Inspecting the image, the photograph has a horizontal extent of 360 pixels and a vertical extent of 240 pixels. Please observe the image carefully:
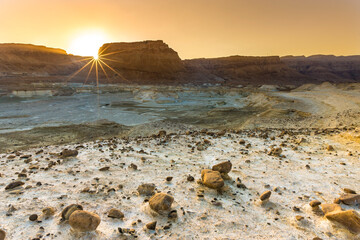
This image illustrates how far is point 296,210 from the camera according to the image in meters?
2.72

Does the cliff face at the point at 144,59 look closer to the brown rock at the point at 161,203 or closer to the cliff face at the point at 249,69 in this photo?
the cliff face at the point at 249,69

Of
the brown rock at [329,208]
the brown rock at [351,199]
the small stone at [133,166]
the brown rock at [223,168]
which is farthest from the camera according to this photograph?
the small stone at [133,166]

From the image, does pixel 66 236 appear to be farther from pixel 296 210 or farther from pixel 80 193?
pixel 296 210

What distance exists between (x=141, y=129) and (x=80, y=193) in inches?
361

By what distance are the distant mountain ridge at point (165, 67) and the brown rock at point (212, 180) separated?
2639 inches

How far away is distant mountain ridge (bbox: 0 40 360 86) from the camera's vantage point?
240 feet

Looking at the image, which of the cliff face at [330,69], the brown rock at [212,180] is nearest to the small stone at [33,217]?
the brown rock at [212,180]

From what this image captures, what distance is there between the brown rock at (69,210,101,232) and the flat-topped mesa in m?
79.5

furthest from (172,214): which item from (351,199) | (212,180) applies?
(351,199)

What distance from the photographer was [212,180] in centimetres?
324

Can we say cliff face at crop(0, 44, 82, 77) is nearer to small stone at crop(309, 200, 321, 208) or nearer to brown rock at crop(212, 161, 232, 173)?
brown rock at crop(212, 161, 232, 173)

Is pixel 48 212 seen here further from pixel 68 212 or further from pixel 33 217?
pixel 68 212

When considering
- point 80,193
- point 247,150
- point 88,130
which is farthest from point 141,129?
point 80,193

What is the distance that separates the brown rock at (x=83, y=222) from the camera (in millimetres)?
2158
